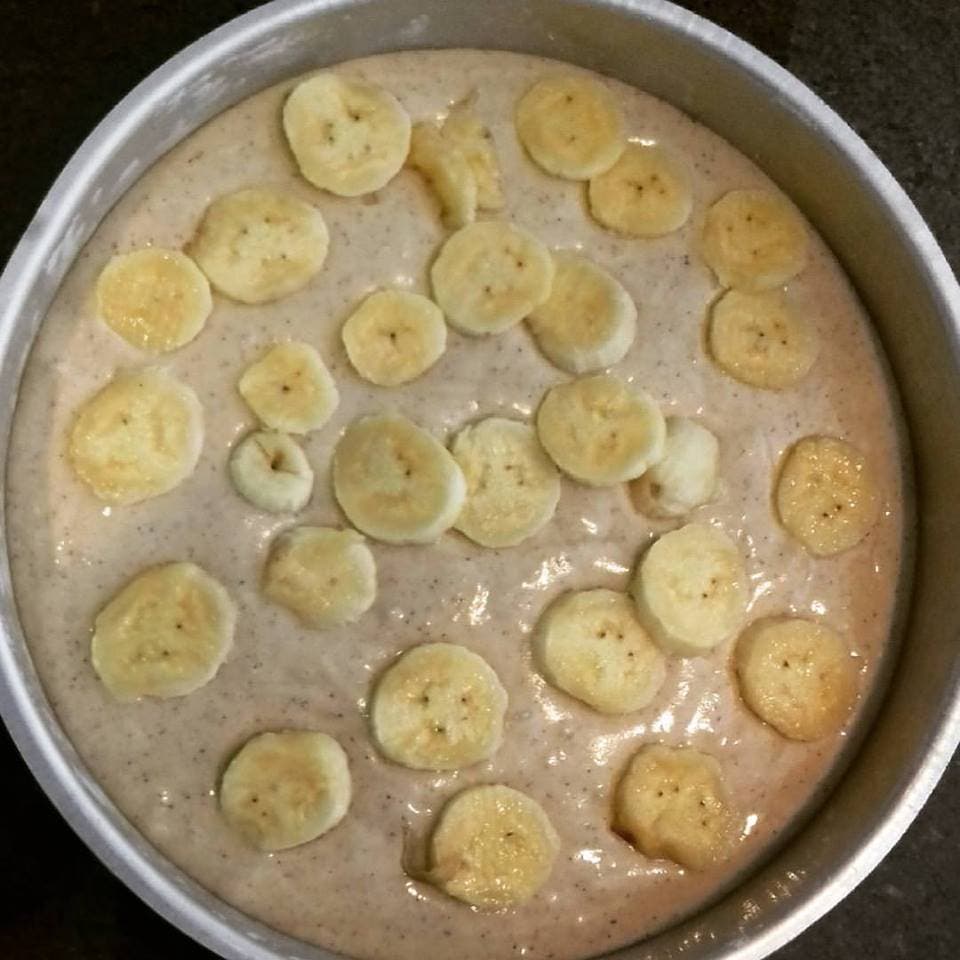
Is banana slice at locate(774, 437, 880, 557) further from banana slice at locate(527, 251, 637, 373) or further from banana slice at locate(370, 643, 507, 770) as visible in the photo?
banana slice at locate(370, 643, 507, 770)

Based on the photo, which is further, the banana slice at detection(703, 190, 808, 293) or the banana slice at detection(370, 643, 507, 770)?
the banana slice at detection(703, 190, 808, 293)

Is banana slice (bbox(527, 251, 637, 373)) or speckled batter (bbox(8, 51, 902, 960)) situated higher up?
banana slice (bbox(527, 251, 637, 373))

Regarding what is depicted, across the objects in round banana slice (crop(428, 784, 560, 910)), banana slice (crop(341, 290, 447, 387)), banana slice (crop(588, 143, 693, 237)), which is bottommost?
round banana slice (crop(428, 784, 560, 910))

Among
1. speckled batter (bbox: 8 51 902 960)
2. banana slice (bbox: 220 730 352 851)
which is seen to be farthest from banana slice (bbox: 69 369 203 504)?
banana slice (bbox: 220 730 352 851)

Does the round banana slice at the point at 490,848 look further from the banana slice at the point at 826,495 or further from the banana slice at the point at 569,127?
the banana slice at the point at 569,127

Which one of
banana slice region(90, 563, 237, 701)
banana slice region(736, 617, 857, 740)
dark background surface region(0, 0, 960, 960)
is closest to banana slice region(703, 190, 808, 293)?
dark background surface region(0, 0, 960, 960)
